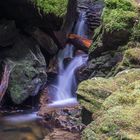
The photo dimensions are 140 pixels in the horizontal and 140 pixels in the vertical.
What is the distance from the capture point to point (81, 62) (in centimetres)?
921

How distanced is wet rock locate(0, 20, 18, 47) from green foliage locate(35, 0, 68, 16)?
958 millimetres

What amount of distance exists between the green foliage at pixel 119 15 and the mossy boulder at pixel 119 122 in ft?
12.1

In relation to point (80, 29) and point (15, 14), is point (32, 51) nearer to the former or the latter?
point (15, 14)

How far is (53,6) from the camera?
6.84 meters

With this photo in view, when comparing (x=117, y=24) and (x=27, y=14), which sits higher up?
(x=27, y=14)

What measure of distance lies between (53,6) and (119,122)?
4736 mm

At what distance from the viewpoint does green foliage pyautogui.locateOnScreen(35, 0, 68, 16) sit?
6734 mm

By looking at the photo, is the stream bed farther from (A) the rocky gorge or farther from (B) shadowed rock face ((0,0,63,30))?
(B) shadowed rock face ((0,0,63,30))

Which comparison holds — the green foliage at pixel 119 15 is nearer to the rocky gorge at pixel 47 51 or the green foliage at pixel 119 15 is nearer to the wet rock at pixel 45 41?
the rocky gorge at pixel 47 51

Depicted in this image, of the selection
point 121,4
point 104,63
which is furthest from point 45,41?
point 121,4

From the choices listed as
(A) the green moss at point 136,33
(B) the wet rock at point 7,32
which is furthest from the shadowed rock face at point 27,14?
(A) the green moss at point 136,33

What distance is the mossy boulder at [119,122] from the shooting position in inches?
94.2

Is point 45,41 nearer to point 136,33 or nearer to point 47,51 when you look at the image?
point 47,51

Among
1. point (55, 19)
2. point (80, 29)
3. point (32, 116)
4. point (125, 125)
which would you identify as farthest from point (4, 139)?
point (80, 29)
